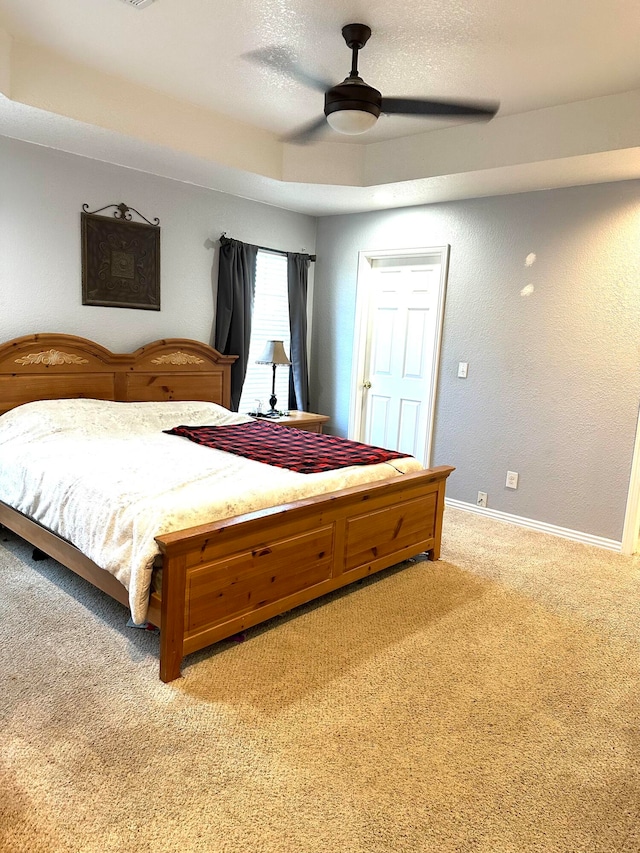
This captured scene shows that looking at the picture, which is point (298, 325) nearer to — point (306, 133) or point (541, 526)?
point (306, 133)

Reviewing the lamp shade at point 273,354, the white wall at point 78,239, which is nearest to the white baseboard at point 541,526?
the lamp shade at point 273,354

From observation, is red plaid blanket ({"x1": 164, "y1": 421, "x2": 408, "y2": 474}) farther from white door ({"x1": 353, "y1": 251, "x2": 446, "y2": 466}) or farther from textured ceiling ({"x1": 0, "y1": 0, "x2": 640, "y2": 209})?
textured ceiling ({"x1": 0, "y1": 0, "x2": 640, "y2": 209})

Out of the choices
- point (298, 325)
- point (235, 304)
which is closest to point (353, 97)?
point (235, 304)

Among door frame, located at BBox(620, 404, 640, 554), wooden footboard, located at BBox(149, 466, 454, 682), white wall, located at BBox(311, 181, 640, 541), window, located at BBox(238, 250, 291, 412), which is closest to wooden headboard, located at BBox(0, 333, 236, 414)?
window, located at BBox(238, 250, 291, 412)

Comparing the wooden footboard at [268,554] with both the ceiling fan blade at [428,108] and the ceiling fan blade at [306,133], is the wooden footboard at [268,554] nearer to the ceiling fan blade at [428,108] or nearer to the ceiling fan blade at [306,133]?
the ceiling fan blade at [428,108]

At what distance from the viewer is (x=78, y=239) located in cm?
405

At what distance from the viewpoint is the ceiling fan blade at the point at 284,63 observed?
9.83ft

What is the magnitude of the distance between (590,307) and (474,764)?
3.09 metres

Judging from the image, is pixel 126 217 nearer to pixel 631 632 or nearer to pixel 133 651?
pixel 133 651

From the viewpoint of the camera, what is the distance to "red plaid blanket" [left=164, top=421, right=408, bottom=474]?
3.26 m

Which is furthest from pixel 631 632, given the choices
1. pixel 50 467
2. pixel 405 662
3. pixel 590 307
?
pixel 50 467

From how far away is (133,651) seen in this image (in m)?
2.51

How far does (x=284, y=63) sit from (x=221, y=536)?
2438 millimetres

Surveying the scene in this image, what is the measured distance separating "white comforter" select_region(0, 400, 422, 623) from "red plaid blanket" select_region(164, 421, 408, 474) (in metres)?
0.07
